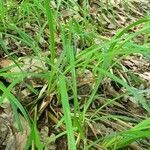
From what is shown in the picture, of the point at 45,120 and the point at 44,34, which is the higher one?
the point at 44,34

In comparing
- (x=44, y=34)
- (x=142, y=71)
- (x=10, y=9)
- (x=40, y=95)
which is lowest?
(x=142, y=71)

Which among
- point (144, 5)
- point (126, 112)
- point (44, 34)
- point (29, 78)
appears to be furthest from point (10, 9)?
point (144, 5)

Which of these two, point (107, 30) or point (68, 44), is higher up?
point (68, 44)

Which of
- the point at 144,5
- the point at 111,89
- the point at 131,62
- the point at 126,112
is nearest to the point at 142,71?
the point at 131,62

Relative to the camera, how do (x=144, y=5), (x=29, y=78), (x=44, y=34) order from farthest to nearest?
(x=144, y=5)
(x=44, y=34)
(x=29, y=78)

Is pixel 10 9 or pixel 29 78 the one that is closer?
pixel 29 78

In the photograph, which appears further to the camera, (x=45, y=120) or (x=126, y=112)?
(x=126, y=112)

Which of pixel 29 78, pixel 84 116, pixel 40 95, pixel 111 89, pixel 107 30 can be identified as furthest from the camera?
pixel 107 30

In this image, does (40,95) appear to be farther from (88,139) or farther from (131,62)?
(131,62)

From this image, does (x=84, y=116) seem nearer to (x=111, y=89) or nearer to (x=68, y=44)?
(x=68, y=44)
